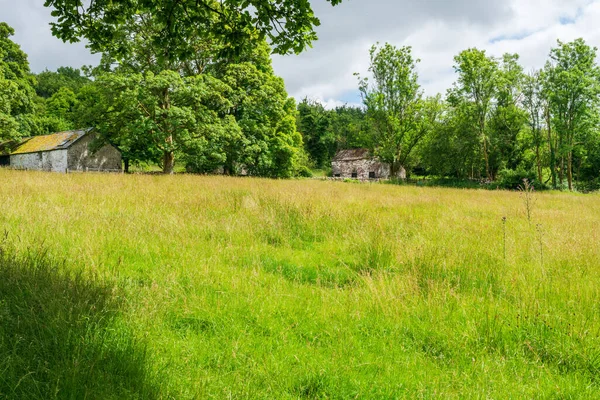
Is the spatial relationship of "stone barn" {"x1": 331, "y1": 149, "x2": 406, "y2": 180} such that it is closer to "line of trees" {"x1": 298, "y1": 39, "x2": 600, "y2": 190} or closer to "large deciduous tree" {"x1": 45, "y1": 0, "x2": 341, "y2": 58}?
"line of trees" {"x1": 298, "y1": 39, "x2": 600, "y2": 190}

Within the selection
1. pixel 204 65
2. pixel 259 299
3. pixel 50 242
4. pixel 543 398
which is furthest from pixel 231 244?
pixel 204 65

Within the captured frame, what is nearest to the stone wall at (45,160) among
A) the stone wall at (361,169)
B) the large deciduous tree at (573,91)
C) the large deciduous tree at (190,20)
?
the large deciduous tree at (190,20)

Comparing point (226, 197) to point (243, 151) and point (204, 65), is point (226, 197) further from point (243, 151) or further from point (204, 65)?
point (204, 65)

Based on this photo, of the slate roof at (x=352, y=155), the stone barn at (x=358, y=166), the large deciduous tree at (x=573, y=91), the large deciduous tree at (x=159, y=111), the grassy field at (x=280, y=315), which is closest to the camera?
the grassy field at (x=280, y=315)

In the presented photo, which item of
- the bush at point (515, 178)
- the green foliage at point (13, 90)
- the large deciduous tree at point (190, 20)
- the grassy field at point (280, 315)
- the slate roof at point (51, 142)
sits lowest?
the grassy field at point (280, 315)

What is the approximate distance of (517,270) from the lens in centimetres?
423

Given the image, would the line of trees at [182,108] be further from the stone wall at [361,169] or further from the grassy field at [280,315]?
the stone wall at [361,169]

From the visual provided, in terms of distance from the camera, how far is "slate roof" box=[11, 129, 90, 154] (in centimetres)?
3244

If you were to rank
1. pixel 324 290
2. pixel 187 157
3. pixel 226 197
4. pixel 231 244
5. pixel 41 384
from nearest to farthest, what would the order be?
pixel 41 384, pixel 324 290, pixel 231 244, pixel 226 197, pixel 187 157

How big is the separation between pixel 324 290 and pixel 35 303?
2.77 meters

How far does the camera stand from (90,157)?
110ft

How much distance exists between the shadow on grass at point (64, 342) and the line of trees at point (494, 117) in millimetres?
37736

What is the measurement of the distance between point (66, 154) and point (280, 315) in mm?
38077

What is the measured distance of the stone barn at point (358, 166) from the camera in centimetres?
5688
